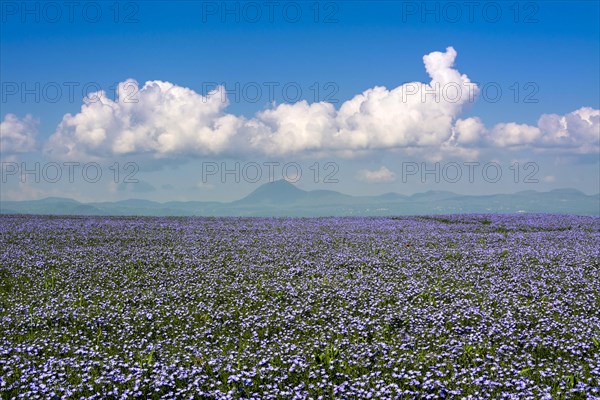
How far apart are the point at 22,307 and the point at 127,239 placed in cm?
1285

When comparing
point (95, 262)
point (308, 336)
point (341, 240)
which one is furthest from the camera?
point (341, 240)

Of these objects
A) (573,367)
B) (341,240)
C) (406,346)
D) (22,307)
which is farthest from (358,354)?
(341,240)

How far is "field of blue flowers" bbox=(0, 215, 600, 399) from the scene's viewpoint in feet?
25.2

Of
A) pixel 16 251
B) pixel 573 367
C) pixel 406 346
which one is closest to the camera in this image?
pixel 573 367

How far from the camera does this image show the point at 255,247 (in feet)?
73.3

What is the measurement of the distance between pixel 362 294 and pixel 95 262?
438 inches

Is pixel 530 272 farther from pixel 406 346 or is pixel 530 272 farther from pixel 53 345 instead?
pixel 53 345

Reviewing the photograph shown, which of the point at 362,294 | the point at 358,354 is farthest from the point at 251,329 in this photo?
the point at 362,294

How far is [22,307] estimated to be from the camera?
12.7m

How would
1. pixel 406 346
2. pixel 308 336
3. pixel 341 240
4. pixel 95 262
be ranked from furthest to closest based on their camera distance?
pixel 341 240 → pixel 95 262 → pixel 308 336 → pixel 406 346

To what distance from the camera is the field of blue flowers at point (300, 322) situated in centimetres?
768

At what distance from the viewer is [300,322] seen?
11.1 metres

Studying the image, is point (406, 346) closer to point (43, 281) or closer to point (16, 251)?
point (43, 281)

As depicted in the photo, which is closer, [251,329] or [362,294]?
[251,329]
